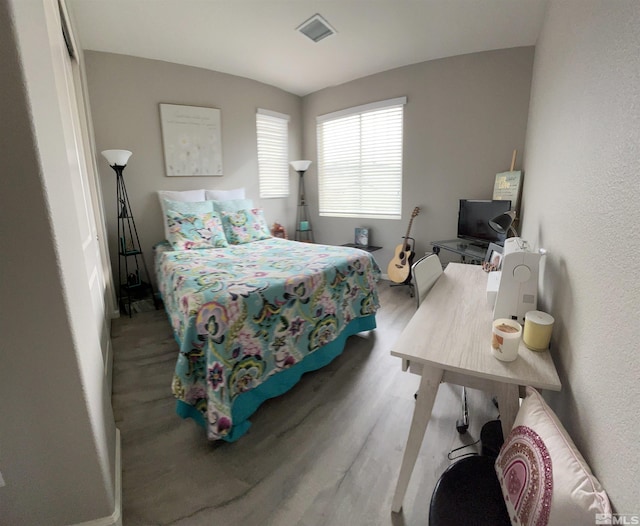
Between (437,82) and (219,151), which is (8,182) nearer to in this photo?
(219,151)

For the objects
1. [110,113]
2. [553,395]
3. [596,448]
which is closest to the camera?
[596,448]

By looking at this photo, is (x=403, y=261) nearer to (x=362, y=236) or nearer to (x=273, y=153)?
(x=362, y=236)

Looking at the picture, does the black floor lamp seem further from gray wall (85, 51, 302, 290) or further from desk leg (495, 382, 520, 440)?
desk leg (495, 382, 520, 440)

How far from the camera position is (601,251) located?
730mm

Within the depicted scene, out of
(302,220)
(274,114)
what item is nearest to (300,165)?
(274,114)

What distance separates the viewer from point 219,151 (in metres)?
3.68

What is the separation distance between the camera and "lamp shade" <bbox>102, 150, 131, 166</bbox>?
9.07 feet

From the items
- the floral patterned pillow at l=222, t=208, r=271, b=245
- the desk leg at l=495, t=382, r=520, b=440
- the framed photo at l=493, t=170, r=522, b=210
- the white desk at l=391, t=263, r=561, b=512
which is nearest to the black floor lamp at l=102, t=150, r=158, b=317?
the floral patterned pillow at l=222, t=208, r=271, b=245

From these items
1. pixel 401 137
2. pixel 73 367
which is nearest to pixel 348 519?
pixel 73 367

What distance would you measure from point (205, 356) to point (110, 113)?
290 centimetres

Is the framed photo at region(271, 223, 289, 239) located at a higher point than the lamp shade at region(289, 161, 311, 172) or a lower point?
lower

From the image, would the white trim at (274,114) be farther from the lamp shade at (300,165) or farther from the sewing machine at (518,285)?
the sewing machine at (518,285)

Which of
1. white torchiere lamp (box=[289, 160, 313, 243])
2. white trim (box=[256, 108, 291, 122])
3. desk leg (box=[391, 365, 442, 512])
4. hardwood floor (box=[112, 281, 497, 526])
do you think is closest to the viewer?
desk leg (box=[391, 365, 442, 512])

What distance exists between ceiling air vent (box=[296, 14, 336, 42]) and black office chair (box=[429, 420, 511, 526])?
3046mm
